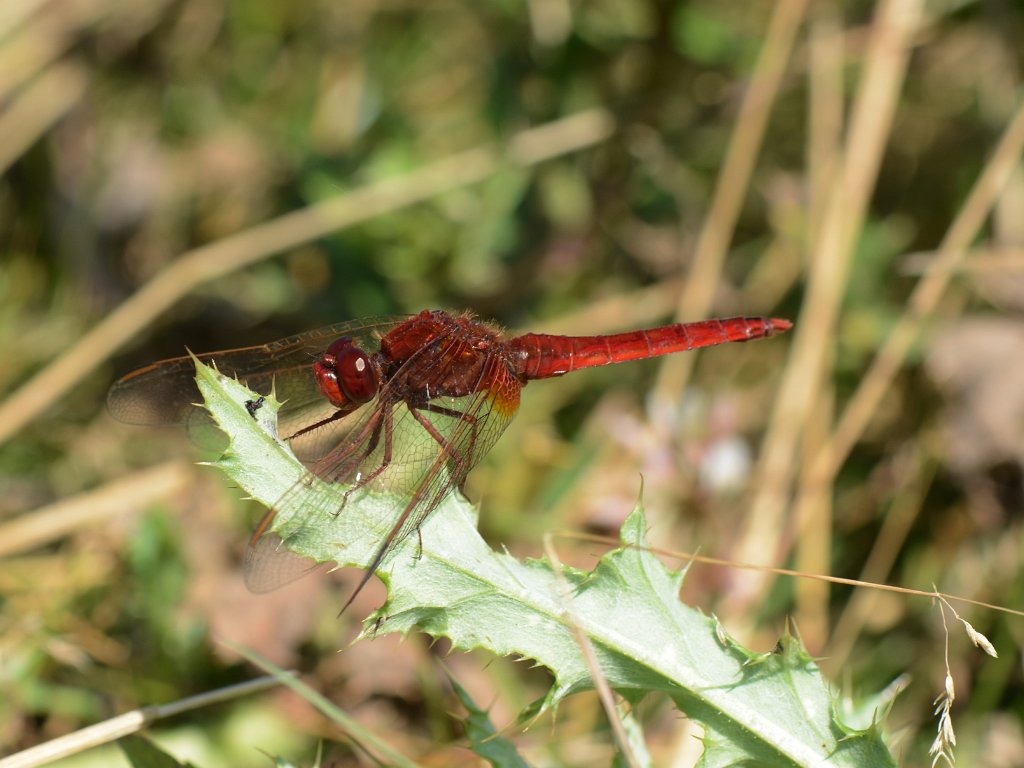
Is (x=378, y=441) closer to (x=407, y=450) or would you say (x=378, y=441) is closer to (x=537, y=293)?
(x=407, y=450)

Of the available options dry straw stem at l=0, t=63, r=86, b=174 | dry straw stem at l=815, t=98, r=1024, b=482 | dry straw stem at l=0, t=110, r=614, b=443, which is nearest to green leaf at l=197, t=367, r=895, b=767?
dry straw stem at l=815, t=98, r=1024, b=482

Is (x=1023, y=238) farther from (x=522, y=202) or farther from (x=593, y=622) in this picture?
(x=593, y=622)

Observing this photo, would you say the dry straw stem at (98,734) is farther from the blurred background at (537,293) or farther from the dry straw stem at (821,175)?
the dry straw stem at (821,175)

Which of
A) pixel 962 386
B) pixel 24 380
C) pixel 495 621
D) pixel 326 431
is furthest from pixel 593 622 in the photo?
pixel 24 380

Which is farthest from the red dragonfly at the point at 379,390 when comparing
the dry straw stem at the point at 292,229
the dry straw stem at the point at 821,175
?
the dry straw stem at the point at 821,175

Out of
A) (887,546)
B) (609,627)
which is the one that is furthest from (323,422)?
(887,546)

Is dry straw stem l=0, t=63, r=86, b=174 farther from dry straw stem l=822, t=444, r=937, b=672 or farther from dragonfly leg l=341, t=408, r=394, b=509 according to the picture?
dry straw stem l=822, t=444, r=937, b=672
